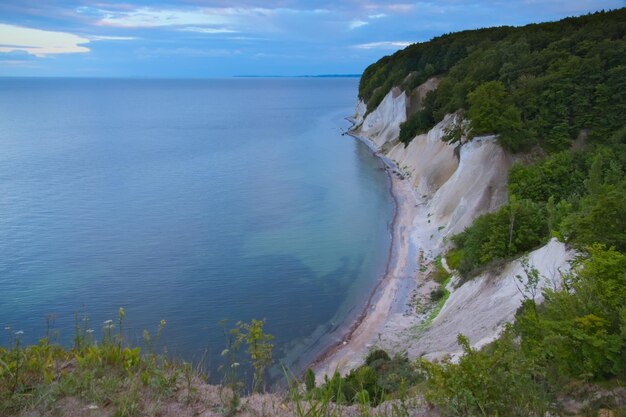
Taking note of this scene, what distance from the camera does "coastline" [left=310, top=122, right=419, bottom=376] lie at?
24.6 meters

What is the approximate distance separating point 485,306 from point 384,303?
27.0ft

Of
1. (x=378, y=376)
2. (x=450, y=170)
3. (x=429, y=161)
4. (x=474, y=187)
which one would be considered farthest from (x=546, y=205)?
(x=429, y=161)

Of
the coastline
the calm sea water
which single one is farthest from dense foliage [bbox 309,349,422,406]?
the calm sea water

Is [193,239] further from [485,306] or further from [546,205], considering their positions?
[546,205]

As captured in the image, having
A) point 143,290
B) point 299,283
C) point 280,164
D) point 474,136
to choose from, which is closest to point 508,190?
point 474,136

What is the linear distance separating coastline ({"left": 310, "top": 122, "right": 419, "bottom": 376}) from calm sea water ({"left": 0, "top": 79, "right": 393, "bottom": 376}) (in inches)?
32.4

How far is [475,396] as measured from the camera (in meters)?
6.92

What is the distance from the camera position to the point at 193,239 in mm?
39594

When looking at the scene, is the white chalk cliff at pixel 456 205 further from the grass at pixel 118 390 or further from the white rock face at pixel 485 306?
the grass at pixel 118 390

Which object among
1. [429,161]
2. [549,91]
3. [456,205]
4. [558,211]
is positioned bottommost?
[456,205]

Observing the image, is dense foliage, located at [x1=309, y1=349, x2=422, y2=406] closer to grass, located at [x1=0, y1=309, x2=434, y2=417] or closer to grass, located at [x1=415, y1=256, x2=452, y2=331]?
grass, located at [x1=415, y1=256, x2=452, y2=331]

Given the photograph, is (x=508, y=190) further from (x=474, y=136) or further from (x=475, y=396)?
(x=475, y=396)

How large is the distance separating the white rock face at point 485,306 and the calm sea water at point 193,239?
6.10 m

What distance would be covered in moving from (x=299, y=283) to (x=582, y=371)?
23.9m
